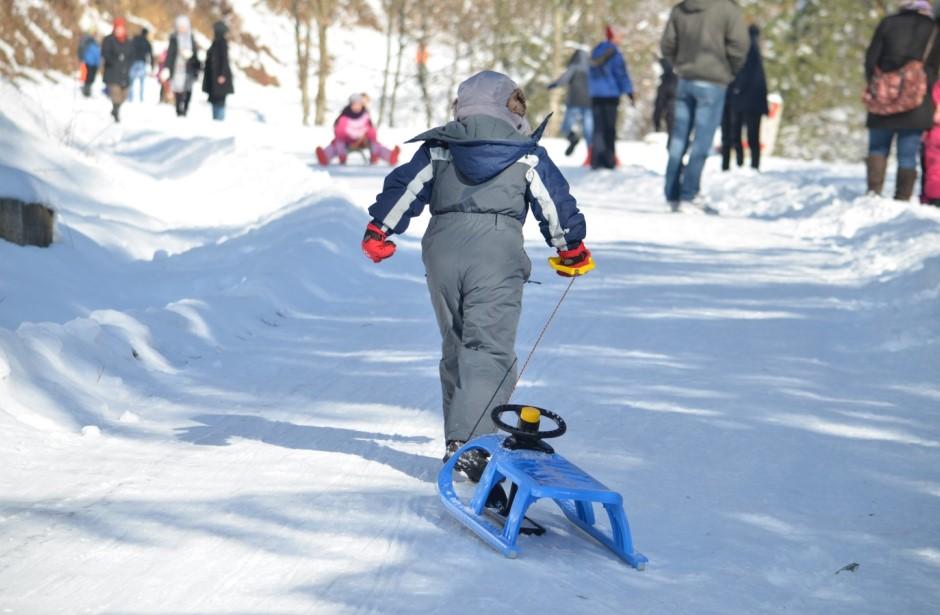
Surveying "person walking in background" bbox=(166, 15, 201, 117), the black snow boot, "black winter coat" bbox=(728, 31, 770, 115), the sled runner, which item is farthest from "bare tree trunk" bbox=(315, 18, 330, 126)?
the sled runner

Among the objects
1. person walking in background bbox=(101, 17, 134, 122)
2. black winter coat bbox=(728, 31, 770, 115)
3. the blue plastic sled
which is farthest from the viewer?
person walking in background bbox=(101, 17, 134, 122)

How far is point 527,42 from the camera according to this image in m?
47.4

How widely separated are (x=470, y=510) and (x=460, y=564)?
0.37m

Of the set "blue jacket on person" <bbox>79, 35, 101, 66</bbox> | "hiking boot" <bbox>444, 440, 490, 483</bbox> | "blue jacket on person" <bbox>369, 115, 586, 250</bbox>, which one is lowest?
"hiking boot" <bbox>444, 440, 490, 483</bbox>

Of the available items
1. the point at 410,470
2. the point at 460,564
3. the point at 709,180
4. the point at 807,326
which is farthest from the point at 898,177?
the point at 460,564

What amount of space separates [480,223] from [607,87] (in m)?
12.3

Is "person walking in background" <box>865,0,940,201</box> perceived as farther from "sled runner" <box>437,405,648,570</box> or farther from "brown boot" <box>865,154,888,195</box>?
"sled runner" <box>437,405,648,570</box>

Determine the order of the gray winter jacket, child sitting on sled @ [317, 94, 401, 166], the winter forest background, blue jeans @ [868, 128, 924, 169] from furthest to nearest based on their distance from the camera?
1. the winter forest background
2. child sitting on sled @ [317, 94, 401, 166]
3. the gray winter jacket
4. blue jeans @ [868, 128, 924, 169]

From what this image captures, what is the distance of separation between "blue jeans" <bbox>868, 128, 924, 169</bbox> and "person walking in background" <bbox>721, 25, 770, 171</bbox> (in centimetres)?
481

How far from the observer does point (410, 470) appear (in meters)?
5.06

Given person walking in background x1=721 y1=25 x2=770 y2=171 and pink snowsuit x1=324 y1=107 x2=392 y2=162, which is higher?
person walking in background x1=721 y1=25 x2=770 y2=171

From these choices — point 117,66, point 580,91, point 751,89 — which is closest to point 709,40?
point 751,89

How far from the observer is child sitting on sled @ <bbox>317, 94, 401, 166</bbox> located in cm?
1995

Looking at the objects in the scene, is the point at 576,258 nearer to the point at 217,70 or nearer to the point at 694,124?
the point at 694,124
